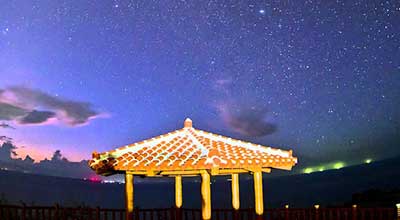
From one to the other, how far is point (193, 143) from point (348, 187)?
283ft

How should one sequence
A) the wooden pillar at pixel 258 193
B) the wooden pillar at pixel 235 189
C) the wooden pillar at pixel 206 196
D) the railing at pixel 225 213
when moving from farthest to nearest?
the railing at pixel 225 213
the wooden pillar at pixel 235 189
the wooden pillar at pixel 258 193
the wooden pillar at pixel 206 196

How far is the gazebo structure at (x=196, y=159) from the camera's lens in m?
8.12

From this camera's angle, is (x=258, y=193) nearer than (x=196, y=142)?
Yes

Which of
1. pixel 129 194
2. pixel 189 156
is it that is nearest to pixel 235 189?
pixel 189 156

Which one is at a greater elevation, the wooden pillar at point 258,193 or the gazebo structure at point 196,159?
the gazebo structure at point 196,159

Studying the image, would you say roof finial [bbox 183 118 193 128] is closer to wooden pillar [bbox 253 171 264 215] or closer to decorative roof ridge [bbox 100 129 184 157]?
decorative roof ridge [bbox 100 129 184 157]

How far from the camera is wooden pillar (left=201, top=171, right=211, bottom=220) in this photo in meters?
8.28

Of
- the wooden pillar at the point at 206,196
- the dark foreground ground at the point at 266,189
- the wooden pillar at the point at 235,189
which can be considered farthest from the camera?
the dark foreground ground at the point at 266,189

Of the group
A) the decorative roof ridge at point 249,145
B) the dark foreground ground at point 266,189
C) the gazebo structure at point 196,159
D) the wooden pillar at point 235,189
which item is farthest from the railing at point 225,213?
the dark foreground ground at point 266,189

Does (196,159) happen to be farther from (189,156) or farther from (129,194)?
(129,194)

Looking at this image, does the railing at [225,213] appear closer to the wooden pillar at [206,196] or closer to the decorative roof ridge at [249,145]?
the decorative roof ridge at [249,145]

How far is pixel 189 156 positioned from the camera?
839 centimetres

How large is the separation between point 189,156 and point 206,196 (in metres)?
0.76

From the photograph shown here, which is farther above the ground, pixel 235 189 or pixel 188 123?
pixel 188 123
